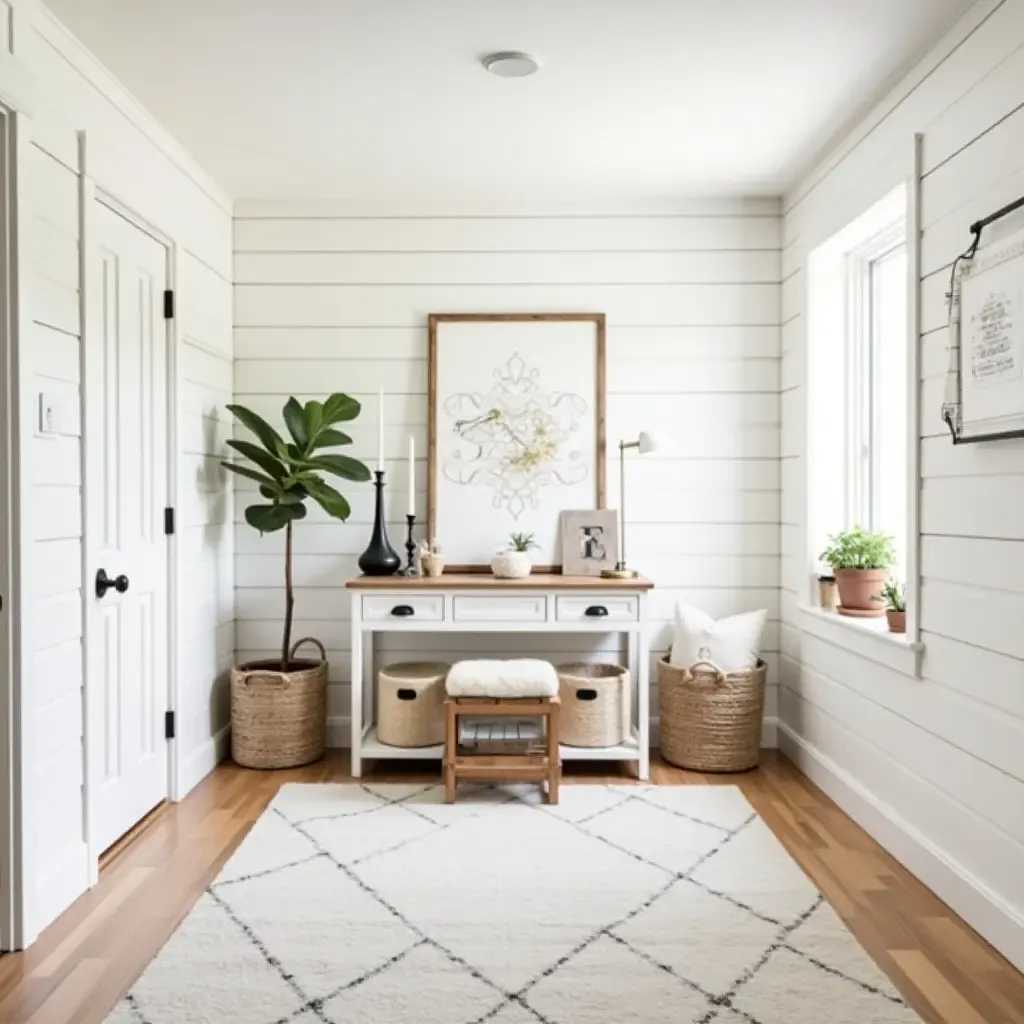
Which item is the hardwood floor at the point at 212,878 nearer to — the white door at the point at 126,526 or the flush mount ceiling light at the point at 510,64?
the white door at the point at 126,526

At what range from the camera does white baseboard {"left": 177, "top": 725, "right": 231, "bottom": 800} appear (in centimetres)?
369

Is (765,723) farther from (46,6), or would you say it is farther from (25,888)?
(46,6)

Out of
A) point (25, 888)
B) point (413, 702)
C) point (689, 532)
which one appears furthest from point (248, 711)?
point (689, 532)

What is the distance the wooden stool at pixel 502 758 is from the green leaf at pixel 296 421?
1291 mm

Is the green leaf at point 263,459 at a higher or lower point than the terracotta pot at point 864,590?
higher

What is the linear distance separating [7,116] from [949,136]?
2538 mm

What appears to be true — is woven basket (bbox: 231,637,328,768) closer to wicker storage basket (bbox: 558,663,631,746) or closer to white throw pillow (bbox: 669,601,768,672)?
wicker storage basket (bbox: 558,663,631,746)

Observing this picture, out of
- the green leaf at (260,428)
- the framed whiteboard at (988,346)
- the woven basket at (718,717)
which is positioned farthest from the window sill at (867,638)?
the green leaf at (260,428)

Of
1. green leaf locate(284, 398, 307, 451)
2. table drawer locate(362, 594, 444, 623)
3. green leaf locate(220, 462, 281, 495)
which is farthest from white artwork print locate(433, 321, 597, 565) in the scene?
green leaf locate(220, 462, 281, 495)

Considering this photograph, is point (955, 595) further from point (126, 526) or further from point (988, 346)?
point (126, 526)

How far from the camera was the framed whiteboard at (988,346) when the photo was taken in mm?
2320

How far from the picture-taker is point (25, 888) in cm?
243

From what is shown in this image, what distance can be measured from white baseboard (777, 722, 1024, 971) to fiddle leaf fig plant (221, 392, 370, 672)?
2.18 meters

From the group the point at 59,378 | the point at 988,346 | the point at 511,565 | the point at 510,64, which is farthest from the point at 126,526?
the point at 988,346
